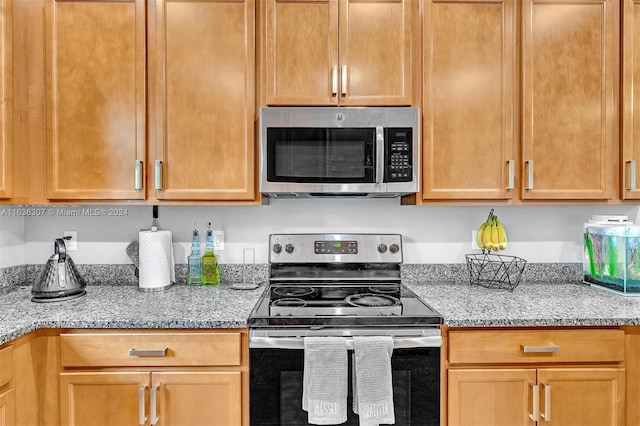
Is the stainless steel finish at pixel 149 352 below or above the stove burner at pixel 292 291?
below

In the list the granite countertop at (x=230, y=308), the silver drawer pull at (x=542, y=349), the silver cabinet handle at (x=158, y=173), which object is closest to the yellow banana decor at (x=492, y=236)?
the granite countertop at (x=230, y=308)

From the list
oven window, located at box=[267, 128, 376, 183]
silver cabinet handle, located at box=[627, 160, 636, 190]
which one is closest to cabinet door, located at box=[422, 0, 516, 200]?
oven window, located at box=[267, 128, 376, 183]

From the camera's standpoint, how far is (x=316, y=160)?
1.69 metres

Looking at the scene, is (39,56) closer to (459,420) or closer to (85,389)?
(85,389)

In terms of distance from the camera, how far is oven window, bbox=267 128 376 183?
5.52 feet

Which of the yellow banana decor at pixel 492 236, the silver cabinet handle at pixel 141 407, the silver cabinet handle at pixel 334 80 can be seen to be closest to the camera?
the silver cabinet handle at pixel 141 407

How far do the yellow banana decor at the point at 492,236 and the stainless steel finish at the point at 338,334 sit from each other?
751 mm

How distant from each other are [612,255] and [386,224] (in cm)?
107

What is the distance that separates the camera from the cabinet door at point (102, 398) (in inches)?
54.5

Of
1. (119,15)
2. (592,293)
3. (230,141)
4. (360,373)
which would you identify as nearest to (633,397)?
(592,293)

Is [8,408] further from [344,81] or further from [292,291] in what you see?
[344,81]

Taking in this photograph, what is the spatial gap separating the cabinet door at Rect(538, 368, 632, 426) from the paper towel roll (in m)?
1.66

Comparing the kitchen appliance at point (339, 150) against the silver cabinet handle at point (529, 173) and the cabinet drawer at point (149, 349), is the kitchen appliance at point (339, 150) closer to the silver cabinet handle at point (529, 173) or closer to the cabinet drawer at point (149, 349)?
the silver cabinet handle at point (529, 173)

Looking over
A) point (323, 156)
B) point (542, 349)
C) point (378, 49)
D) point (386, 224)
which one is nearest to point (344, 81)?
point (378, 49)
